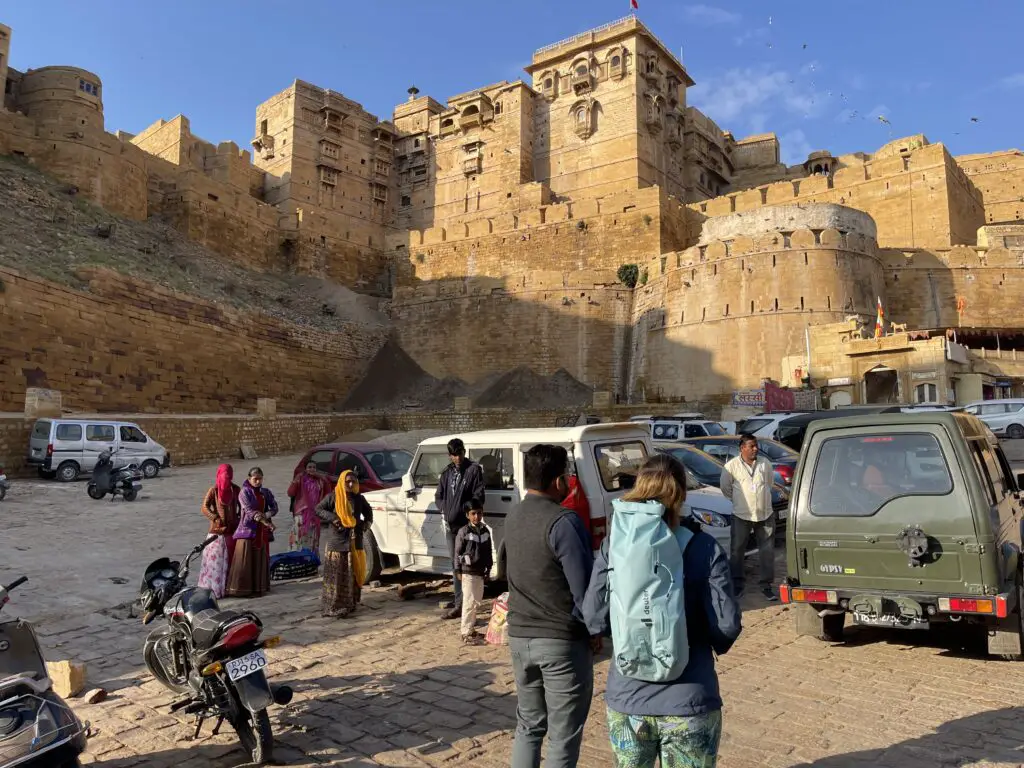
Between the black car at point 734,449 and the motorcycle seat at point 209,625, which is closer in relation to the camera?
the motorcycle seat at point 209,625

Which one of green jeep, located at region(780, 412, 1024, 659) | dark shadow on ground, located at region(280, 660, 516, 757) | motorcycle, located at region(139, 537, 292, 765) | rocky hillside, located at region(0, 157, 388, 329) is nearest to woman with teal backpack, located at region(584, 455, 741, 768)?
dark shadow on ground, located at region(280, 660, 516, 757)

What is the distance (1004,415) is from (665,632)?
18.1 metres

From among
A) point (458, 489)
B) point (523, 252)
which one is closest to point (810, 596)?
point (458, 489)

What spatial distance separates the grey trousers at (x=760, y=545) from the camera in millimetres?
5883

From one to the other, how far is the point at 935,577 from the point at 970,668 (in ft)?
2.11

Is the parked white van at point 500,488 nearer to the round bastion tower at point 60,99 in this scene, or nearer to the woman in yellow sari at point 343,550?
A: the woman in yellow sari at point 343,550

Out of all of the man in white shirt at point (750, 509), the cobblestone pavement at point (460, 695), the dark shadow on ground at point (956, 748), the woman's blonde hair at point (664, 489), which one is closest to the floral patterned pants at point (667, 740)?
the woman's blonde hair at point (664, 489)

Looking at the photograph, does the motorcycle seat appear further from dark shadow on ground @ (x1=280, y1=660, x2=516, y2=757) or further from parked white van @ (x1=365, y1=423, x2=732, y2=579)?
parked white van @ (x1=365, y1=423, x2=732, y2=579)

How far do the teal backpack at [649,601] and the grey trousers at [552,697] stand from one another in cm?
44

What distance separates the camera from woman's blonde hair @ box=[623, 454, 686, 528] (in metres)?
2.03

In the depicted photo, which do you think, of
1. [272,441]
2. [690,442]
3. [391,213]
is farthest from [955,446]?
[391,213]

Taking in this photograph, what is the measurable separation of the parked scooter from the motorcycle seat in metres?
9.54

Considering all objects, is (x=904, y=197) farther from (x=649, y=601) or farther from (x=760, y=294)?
(x=649, y=601)

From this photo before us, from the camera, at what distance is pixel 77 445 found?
13703mm
